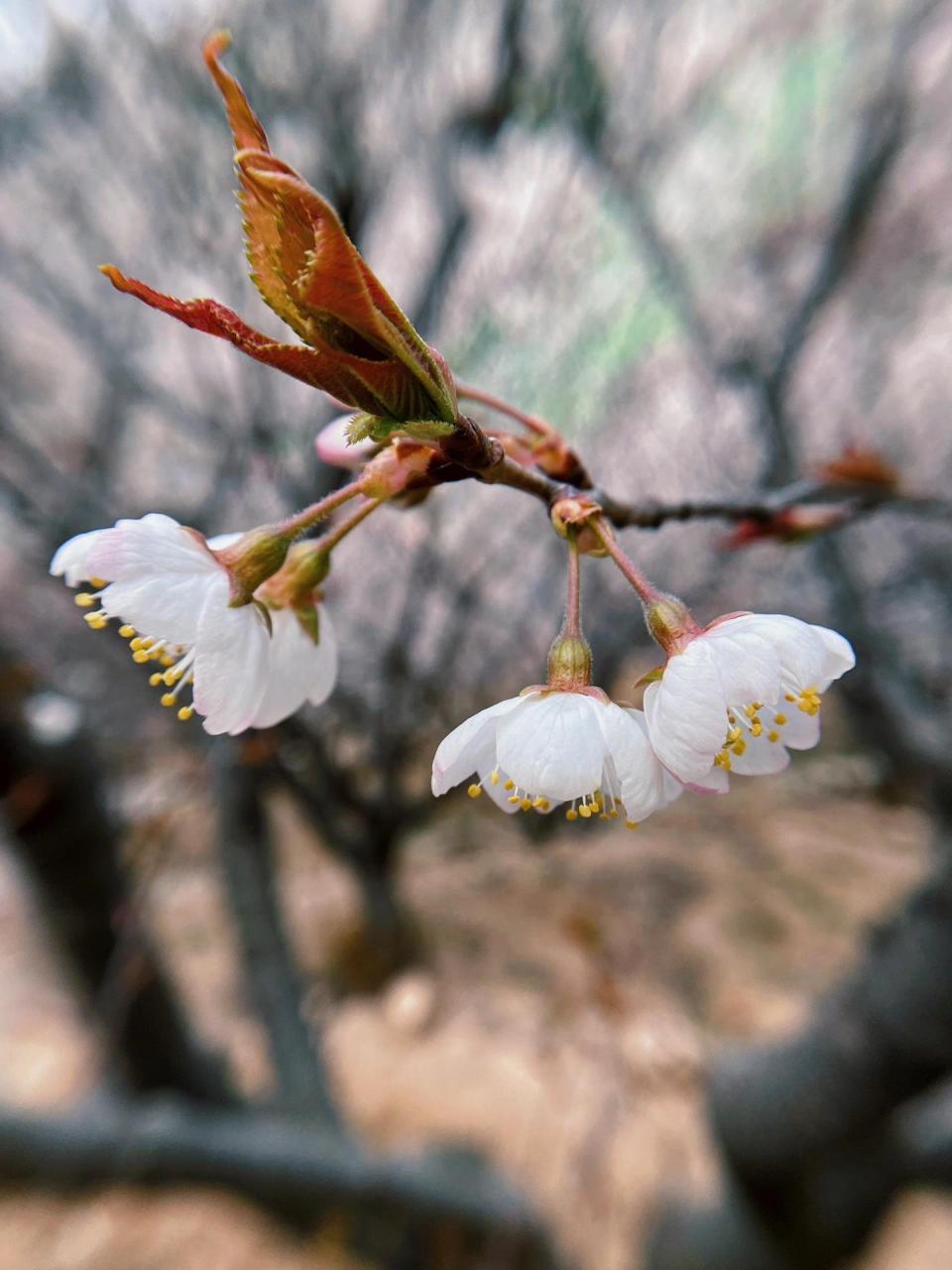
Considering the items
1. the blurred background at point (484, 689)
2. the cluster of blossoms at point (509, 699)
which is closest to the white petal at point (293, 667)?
the cluster of blossoms at point (509, 699)

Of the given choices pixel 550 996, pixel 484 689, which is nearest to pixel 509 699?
pixel 550 996

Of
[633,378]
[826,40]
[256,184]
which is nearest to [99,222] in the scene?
[633,378]

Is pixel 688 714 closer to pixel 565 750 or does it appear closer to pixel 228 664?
pixel 565 750

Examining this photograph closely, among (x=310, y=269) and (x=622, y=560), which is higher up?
(x=310, y=269)

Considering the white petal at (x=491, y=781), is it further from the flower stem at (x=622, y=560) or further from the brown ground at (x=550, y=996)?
the brown ground at (x=550, y=996)

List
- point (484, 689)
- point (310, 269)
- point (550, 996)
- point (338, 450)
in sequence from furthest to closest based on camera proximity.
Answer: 1. point (484, 689)
2. point (550, 996)
3. point (338, 450)
4. point (310, 269)

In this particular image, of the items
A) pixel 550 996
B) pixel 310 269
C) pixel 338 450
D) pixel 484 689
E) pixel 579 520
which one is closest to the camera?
pixel 310 269

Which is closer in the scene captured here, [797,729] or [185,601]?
[185,601]
